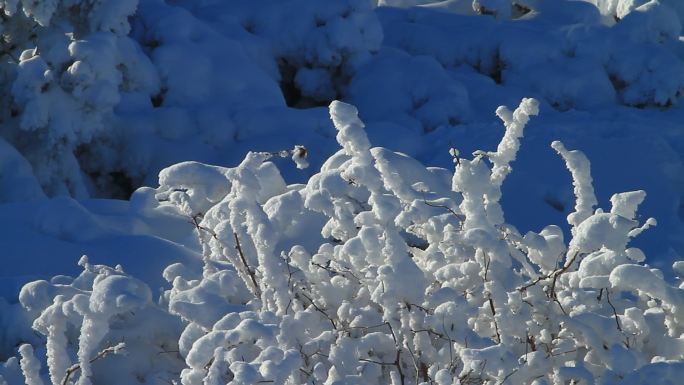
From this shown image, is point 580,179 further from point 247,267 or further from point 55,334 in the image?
point 55,334

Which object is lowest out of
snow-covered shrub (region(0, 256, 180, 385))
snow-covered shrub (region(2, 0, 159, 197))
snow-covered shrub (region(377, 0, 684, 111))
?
snow-covered shrub (region(377, 0, 684, 111))

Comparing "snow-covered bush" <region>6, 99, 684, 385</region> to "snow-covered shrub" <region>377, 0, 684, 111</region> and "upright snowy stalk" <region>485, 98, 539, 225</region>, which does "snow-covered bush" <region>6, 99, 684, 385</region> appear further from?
"snow-covered shrub" <region>377, 0, 684, 111</region>

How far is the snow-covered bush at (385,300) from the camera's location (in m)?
2.34

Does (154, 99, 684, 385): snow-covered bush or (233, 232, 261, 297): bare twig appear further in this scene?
(233, 232, 261, 297): bare twig

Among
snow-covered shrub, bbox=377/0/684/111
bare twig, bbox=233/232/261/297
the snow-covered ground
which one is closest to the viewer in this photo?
the snow-covered ground

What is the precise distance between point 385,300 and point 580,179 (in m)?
0.79

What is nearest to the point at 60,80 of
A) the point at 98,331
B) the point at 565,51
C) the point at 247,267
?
the point at 247,267

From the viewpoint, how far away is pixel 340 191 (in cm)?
278

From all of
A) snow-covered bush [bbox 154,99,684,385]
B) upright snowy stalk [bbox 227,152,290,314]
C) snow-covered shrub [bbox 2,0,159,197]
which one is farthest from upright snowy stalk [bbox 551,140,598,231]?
snow-covered shrub [bbox 2,0,159,197]

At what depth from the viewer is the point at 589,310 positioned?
2738 millimetres

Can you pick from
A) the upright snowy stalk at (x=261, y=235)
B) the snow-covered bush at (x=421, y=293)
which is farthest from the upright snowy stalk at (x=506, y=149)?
the upright snowy stalk at (x=261, y=235)

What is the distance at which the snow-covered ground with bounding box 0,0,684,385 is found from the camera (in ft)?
7.97

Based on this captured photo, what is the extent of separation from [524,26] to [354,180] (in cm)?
1347

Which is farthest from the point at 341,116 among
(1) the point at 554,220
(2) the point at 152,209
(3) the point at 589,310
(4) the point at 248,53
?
(4) the point at 248,53
